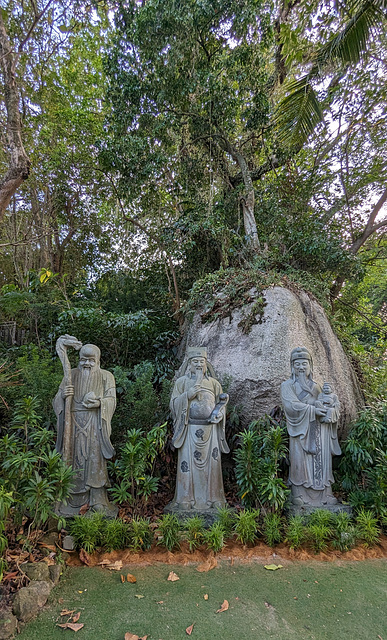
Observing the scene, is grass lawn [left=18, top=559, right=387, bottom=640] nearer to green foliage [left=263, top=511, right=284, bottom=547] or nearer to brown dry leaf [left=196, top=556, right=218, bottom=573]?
brown dry leaf [left=196, top=556, right=218, bottom=573]

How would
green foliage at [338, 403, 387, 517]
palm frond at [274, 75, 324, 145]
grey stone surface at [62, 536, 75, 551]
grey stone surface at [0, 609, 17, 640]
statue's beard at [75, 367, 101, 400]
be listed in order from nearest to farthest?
grey stone surface at [0, 609, 17, 640] < grey stone surface at [62, 536, 75, 551] < green foliage at [338, 403, 387, 517] < statue's beard at [75, 367, 101, 400] < palm frond at [274, 75, 324, 145]

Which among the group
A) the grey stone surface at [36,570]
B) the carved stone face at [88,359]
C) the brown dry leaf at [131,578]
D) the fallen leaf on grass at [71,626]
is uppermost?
the carved stone face at [88,359]

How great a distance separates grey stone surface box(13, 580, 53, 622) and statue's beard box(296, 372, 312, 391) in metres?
3.35

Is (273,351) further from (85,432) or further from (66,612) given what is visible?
(66,612)

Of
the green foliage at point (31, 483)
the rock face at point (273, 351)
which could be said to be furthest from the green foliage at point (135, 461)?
the rock face at point (273, 351)

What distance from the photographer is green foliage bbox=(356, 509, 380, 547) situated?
3734mm

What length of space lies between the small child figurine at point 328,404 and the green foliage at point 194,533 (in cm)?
191

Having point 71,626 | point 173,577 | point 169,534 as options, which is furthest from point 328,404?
point 71,626

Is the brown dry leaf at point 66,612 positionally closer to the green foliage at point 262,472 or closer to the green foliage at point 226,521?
the green foliage at point 226,521

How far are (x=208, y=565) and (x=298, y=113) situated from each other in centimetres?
774

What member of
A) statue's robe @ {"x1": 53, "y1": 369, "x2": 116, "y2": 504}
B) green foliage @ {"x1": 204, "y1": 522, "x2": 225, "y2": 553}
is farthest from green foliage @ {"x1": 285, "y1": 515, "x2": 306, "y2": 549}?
statue's robe @ {"x1": 53, "y1": 369, "x2": 116, "y2": 504}

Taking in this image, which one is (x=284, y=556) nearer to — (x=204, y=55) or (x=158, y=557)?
(x=158, y=557)

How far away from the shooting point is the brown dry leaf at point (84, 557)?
331 cm

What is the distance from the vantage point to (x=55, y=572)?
2.97m
